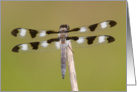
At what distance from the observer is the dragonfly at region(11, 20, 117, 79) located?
9.15 feet

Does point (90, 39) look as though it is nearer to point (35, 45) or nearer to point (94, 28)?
point (94, 28)

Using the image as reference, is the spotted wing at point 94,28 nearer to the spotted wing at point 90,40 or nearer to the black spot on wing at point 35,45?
the spotted wing at point 90,40

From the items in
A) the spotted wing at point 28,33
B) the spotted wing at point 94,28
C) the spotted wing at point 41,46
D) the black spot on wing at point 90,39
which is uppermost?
the spotted wing at point 94,28

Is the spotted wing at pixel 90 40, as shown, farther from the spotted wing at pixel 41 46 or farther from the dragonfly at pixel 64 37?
the spotted wing at pixel 41 46

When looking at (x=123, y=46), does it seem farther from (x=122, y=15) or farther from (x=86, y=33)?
(x=86, y=33)

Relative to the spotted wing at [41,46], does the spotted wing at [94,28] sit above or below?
above

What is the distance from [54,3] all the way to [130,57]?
2021 millimetres

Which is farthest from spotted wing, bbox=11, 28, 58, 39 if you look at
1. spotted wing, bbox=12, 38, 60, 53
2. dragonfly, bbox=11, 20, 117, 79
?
spotted wing, bbox=12, 38, 60, 53

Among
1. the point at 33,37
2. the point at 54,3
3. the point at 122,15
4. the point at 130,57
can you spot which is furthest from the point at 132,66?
the point at 54,3

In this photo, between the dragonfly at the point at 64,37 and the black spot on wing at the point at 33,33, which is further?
the black spot on wing at the point at 33,33

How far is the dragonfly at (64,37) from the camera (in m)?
2.79

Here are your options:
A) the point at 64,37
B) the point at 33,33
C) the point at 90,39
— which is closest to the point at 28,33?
the point at 33,33

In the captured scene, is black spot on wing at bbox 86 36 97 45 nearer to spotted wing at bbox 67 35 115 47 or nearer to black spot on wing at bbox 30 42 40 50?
spotted wing at bbox 67 35 115 47

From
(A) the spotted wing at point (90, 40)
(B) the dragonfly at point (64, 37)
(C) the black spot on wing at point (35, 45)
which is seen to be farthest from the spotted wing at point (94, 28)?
(C) the black spot on wing at point (35, 45)
